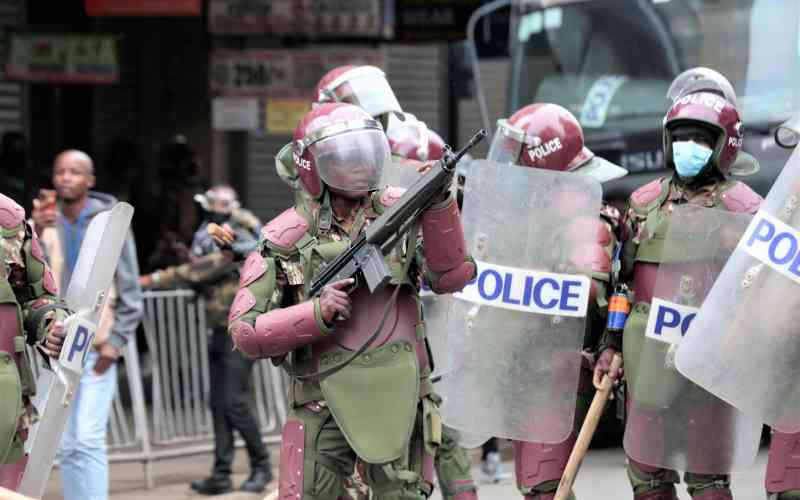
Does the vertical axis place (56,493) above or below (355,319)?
below

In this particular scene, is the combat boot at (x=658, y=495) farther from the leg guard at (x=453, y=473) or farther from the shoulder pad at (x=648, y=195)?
the shoulder pad at (x=648, y=195)

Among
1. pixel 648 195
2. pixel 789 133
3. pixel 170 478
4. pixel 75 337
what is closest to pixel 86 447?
pixel 75 337

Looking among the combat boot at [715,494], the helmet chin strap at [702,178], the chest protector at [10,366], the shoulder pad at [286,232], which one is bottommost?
the combat boot at [715,494]

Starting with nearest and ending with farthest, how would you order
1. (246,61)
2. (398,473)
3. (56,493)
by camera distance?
(398,473) < (56,493) < (246,61)

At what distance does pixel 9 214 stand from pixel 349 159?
123cm

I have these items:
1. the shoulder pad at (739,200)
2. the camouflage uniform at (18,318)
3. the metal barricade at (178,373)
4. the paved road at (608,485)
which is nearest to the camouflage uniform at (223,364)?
the metal barricade at (178,373)

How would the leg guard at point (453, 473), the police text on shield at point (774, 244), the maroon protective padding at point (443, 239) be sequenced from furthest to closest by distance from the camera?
1. the leg guard at point (453, 473)
2. the police text on shield at point (774, 244)
3. the maroon protective padding at point (443, 239)

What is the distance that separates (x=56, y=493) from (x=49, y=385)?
3215 mm

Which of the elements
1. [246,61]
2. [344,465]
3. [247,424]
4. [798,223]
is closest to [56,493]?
[247,424]

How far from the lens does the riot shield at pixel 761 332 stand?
565cm

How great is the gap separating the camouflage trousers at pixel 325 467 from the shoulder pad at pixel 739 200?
1.55 m

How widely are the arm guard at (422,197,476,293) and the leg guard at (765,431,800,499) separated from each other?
4.33ft

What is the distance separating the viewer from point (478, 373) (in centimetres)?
647

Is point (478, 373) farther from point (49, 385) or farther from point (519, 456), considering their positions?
point (49, 385)
